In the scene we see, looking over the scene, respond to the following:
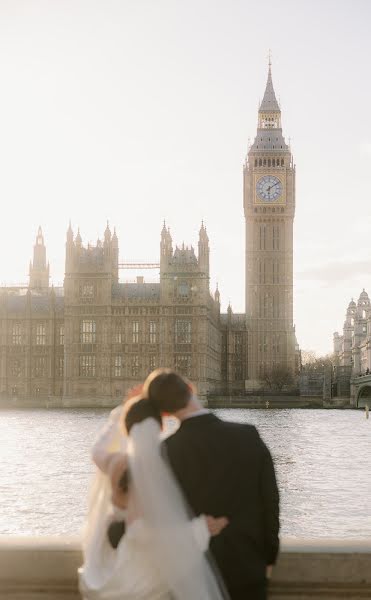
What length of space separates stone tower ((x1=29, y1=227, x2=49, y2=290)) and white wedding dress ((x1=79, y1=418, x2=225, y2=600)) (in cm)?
11410

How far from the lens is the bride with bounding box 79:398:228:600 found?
4.19m

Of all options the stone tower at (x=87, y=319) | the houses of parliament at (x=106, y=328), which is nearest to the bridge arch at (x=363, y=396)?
the houses of parliament at (x=106, y=328)

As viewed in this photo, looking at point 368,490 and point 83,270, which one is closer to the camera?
point 368,490

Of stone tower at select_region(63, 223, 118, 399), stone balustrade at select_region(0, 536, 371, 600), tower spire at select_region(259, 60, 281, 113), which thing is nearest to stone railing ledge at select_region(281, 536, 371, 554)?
stone balustrade at select_region(0, 536, 371, 600)

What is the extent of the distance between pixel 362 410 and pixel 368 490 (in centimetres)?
7318

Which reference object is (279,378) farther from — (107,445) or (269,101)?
(107,445)

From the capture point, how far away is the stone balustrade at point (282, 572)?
4.79 meters

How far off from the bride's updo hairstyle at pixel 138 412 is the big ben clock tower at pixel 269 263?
A: 104 m

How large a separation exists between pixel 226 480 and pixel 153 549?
18.9 inches

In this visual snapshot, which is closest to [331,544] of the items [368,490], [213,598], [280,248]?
[213,598]

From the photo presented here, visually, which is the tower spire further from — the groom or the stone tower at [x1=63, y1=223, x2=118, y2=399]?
the groom

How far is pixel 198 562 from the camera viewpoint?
4227mm

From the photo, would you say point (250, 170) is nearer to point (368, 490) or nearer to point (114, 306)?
point (114, 306)

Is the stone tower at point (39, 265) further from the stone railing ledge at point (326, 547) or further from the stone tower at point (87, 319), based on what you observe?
the stone railing ledge at point (326, 547)
